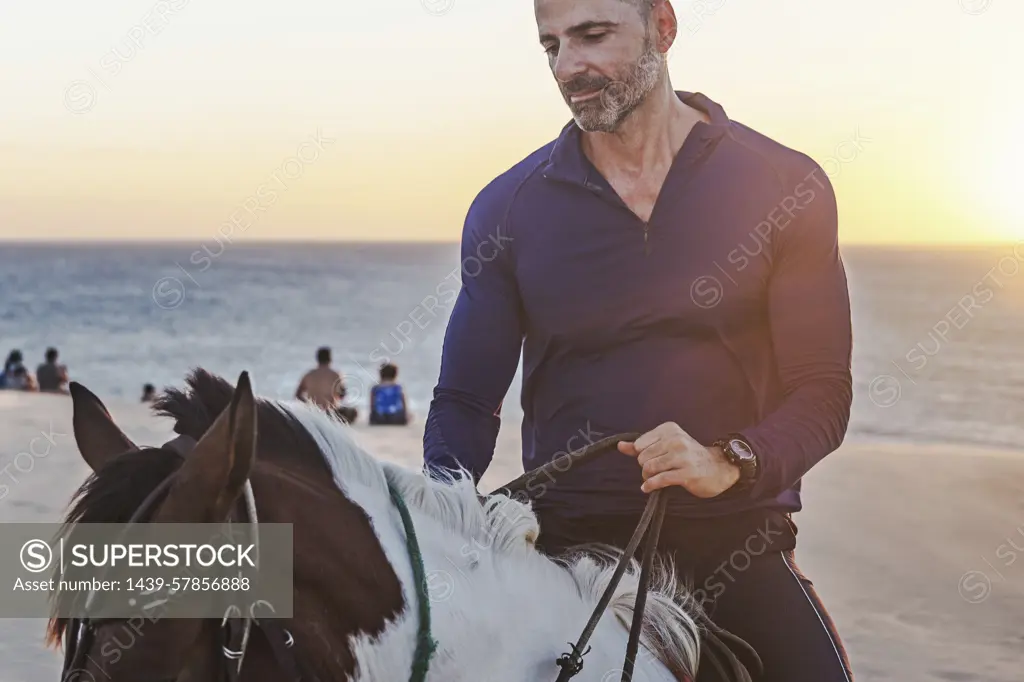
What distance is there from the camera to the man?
7.78 ft

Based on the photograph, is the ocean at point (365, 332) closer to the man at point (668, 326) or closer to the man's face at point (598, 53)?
the man at point (668, 326)

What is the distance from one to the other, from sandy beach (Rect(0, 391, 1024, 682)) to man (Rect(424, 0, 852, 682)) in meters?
4.62

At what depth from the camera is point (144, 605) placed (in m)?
1.46

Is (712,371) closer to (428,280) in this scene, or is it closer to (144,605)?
(144,605)

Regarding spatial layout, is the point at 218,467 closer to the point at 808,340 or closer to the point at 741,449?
the point at 741,449

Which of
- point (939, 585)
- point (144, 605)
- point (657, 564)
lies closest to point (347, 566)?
point (144, 605)

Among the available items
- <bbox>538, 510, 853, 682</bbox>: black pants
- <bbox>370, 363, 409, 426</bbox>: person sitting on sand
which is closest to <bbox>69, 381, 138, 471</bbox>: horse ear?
<bbox>538, 510, 853, 682</bbox>: black pants

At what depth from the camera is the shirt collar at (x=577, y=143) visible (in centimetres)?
Result: 259

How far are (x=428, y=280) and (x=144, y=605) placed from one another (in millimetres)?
90850

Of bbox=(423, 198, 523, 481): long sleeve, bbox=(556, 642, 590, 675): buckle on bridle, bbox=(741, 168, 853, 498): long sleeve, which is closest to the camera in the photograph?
bbox=(556, 642, 590, 675): buckle on bridle

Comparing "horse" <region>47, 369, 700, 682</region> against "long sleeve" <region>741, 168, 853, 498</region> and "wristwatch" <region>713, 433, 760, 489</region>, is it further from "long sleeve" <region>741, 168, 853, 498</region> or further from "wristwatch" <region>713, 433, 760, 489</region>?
"long sleeve" <region>741, 168, 853, 498</region>

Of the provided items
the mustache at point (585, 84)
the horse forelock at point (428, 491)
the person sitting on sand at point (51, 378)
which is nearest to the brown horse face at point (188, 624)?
the horse forelock at point (428, 491)

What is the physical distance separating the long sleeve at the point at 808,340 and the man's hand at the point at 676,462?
11 cm

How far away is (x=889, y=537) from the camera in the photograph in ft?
34.3
